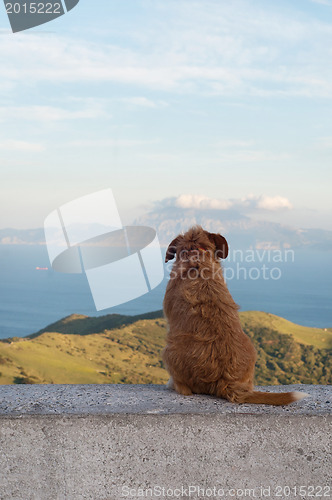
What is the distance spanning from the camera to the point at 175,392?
4.02 meters

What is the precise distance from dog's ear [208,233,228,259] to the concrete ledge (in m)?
1.29

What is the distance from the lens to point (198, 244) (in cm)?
412

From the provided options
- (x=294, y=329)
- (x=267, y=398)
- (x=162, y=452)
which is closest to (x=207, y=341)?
(x=267, y=398)

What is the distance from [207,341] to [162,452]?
2.83ft

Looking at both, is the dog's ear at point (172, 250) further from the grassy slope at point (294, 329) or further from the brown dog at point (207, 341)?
the grassy slope at point (294, 329)

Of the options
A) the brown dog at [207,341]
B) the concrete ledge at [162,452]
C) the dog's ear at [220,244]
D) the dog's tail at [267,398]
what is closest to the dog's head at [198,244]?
the dog's ear at [220,244]

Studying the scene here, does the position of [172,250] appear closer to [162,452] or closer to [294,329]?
[162,452]

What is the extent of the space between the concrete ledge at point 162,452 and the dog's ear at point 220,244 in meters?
1.29

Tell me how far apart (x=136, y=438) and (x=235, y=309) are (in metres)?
1.24

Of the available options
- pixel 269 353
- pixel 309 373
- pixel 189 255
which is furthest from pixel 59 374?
pixel 189 255

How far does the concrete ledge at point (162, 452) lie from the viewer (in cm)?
344

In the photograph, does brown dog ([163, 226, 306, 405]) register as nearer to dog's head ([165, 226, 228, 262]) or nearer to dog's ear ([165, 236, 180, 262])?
dog's head ([165, 226, 228, 262])

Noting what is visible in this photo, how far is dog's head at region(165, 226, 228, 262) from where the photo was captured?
4121 millimetres

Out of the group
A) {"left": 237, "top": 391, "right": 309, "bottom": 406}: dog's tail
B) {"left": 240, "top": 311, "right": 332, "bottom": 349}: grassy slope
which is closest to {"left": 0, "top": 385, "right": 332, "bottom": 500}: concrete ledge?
{"left": 237, "top": 391, "right": 309, "bottom": 406}: dog's tail
